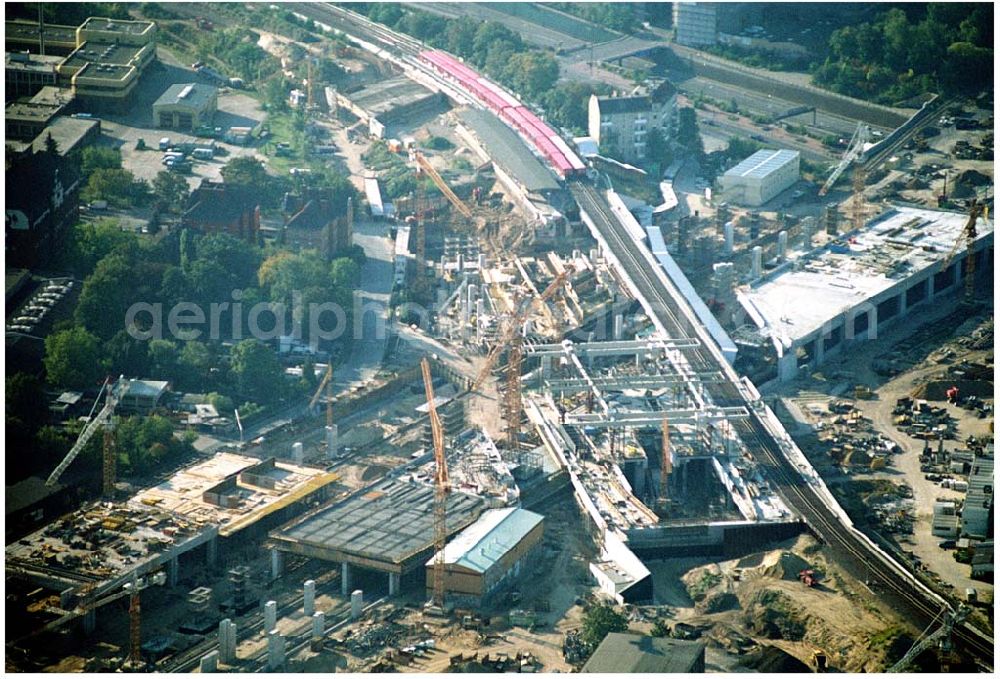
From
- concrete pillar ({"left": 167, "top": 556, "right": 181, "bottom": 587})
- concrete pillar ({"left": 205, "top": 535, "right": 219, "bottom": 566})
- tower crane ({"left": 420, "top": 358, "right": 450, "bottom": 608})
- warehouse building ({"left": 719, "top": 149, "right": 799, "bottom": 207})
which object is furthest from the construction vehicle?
warehouse building ({"left": 719, "top": 149, "right": 799, "bottom": 207})

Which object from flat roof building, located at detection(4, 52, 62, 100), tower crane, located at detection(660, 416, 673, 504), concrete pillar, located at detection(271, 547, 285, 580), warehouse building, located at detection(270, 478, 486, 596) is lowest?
concrete pillar, located at detection(271, 547, 285, 580)

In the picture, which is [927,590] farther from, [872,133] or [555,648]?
[872,133]

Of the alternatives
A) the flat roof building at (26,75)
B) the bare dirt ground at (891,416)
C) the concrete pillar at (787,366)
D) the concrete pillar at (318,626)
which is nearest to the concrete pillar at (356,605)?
the concrete pillar at (318,626)

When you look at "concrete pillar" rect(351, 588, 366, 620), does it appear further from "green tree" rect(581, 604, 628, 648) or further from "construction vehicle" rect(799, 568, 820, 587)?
"construction vehicle" rect(799, 568, 820, 587)

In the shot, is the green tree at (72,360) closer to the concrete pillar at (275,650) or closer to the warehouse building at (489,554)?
the warehouse building at (489,554)

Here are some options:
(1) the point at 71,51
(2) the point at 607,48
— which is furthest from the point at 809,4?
(1) the point at 71,51

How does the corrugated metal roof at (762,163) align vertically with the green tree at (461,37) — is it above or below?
below
